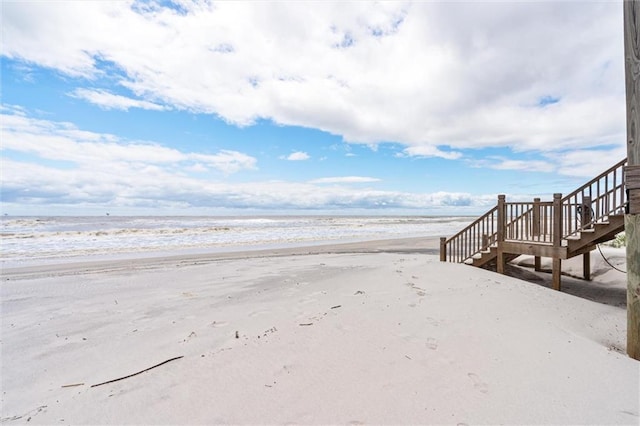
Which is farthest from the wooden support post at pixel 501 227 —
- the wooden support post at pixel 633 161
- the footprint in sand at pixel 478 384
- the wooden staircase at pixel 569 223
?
the footprint in sand at pixel 478 384

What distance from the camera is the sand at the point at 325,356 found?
8.65 feet

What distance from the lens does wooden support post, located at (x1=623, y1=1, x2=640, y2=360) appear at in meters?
3.69

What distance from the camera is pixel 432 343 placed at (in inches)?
148

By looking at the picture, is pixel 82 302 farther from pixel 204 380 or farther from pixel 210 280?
pixel 204 380

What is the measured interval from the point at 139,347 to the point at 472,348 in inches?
168

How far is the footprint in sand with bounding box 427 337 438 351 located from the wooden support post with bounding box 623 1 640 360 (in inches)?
99.1

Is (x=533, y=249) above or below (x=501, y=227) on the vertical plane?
below

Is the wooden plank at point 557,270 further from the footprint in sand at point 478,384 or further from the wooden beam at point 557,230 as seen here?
the footprint in sand at point 478,384

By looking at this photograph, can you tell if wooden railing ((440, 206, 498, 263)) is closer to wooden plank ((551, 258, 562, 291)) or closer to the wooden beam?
the wooden beam

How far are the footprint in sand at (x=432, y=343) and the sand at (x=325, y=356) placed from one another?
27 mm

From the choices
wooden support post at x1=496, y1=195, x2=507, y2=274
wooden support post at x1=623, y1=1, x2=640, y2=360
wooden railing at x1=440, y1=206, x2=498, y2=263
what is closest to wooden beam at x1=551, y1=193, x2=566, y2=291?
wooden support post at x1=496, y1=195, x2=507, y2=274

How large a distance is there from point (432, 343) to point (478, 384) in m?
0.87

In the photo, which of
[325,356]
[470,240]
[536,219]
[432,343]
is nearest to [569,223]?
[536,219]

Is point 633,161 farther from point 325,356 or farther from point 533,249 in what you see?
point 533,249
